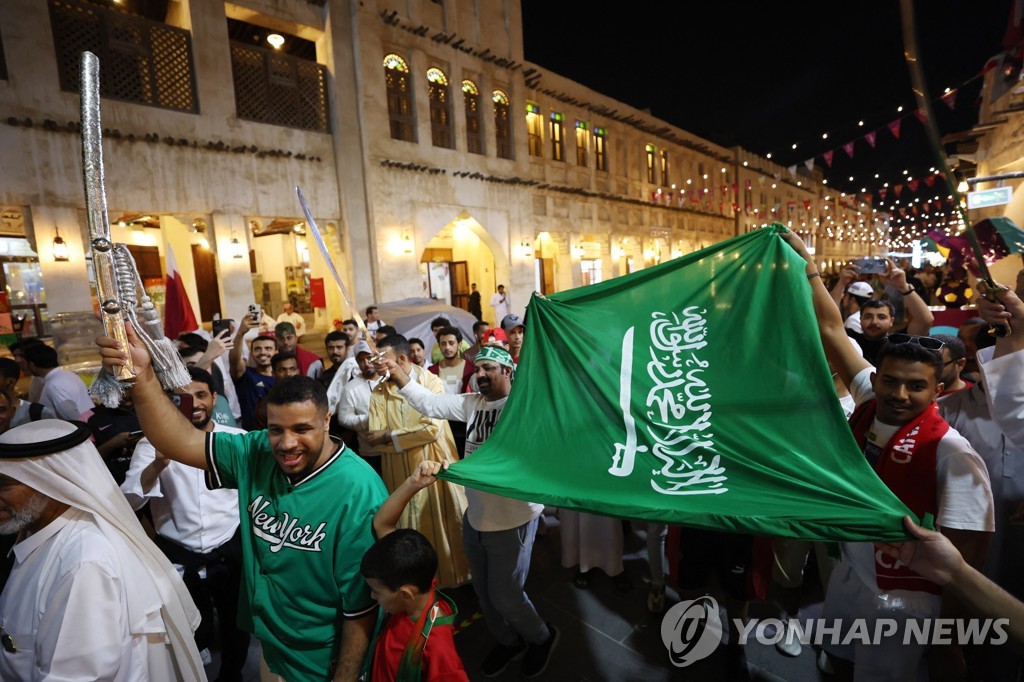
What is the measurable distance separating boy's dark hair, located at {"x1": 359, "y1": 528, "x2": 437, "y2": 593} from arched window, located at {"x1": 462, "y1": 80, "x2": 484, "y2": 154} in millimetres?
15183

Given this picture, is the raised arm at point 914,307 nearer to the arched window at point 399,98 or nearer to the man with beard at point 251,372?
the man with beard at point 251,372

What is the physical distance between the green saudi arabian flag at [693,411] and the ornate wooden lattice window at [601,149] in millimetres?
19358

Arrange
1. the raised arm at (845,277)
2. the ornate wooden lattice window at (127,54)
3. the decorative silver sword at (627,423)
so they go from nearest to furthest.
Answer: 1. the decorative silver sword at (627,423)
2. the raised arm at (845,277)
3. the ornate wooden lattice window at (127,54)

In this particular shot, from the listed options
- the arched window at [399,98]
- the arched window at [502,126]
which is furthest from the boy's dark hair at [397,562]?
the arched window at [502,126]

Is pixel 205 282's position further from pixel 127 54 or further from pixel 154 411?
pixel 154 411

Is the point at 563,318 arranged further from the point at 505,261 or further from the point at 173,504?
the point at 505,261

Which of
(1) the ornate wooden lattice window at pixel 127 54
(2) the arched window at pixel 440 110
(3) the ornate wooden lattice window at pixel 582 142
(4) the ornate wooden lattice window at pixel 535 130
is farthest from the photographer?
(3) the ornate wooden lattice window at pixel 582 142

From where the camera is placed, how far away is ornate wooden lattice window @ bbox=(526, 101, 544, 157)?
58.2 feet

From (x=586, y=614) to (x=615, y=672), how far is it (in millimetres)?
574

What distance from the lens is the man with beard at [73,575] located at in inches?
69.2

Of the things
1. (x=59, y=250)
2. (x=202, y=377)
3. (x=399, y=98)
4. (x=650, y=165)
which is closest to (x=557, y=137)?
(x=650, y=165)

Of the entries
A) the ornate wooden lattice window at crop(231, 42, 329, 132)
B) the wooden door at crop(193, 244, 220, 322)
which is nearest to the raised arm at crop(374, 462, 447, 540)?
the ornate wooden lattice window at crop(231, 42, 329, 132)

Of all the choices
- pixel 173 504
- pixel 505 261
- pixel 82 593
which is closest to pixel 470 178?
pixel 505 261

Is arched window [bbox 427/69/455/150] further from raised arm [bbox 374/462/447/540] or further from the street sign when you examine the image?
raised arm [bbox 374/462/447/540]
